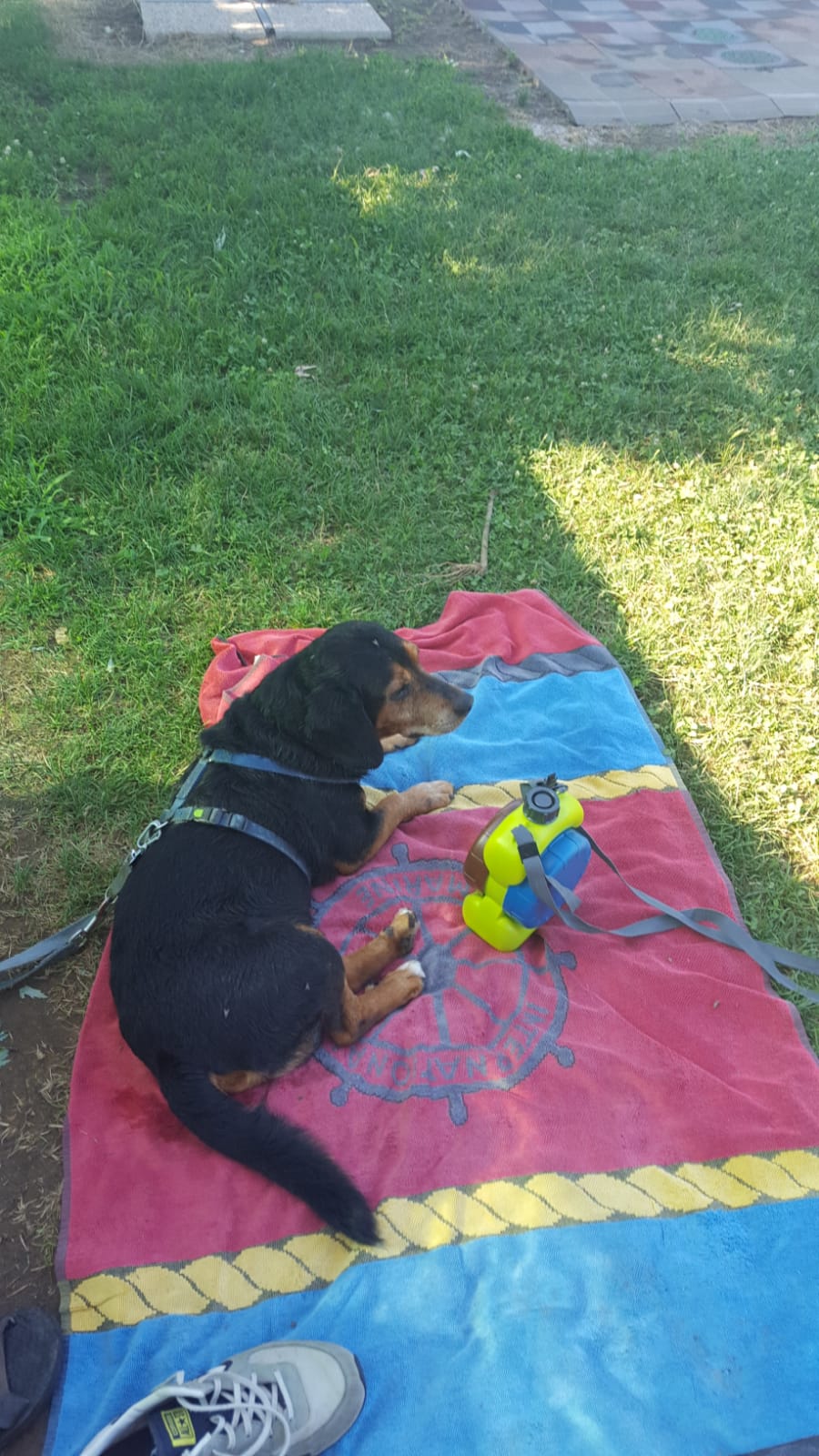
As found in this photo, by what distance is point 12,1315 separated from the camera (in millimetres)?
2320

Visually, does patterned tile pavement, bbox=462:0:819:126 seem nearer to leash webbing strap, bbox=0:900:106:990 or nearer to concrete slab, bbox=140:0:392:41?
concrete slab, bbox=140:0:392:41

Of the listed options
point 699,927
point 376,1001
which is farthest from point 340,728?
point 699,927

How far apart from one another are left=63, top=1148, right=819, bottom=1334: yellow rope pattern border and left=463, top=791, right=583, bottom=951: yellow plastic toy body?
0.75 metres

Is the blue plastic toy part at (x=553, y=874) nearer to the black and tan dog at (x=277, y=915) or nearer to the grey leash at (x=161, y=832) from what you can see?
the black and tan dog at (x=277, y=915)

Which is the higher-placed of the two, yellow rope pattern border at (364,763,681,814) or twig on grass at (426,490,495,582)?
twig on grass at (426,490,495,582)

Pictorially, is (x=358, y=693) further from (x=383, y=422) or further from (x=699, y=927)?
(x=383, y=422)

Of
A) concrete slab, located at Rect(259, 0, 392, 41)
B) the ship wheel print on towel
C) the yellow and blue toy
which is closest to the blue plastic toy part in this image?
the yellow and blue toy

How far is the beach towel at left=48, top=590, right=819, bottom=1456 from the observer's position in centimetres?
216

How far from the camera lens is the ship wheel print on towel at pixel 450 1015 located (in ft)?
8.88

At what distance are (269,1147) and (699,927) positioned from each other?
1586 millimetres

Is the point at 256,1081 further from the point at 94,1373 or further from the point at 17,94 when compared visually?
the point at 17,94

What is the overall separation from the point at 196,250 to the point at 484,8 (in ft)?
23.1

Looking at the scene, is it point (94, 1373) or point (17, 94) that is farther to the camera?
point (17, 94)

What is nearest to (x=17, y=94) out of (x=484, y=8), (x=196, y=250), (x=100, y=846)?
(x=196, y=250)
